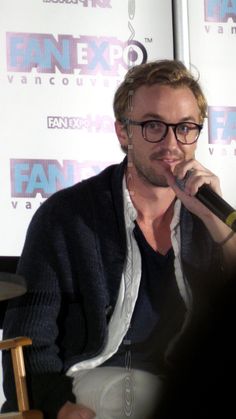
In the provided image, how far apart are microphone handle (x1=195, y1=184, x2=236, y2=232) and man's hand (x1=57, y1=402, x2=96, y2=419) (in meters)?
0.25

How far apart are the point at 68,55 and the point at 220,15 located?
426 millimetres

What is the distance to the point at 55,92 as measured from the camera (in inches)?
69.7

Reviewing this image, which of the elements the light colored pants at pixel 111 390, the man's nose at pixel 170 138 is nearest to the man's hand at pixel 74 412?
the light colored pants at pixel 111 390

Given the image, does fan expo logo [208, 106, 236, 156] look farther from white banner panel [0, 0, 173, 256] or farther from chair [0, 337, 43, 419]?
chair [0, 337, 43, 419]

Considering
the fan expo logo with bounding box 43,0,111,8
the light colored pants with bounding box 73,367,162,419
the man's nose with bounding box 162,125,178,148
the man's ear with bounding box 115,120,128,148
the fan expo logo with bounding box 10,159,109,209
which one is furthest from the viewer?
the fan expo logo with bounding box 43,0,111,8

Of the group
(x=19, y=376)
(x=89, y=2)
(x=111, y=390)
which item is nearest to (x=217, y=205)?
(x=111, y=390)

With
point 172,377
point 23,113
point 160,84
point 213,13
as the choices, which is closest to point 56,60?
point 23,113

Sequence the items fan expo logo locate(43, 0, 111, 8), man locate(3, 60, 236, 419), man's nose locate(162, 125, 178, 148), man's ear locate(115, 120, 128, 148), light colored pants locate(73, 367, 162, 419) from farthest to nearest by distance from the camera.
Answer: fan expo logo locate(43, 0, 111, 8)
man's ear locate(115, 120, 128, 148)
man's nose locate(162, 125, 178, 148)
man locate(3, 60, 236, 419)
light colored pants locate(73, 367, 162, 419)

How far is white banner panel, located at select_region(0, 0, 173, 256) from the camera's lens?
1685 millimetres

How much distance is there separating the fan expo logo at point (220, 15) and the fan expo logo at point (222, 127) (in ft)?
0.71

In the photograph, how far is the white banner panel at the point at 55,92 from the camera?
168cm

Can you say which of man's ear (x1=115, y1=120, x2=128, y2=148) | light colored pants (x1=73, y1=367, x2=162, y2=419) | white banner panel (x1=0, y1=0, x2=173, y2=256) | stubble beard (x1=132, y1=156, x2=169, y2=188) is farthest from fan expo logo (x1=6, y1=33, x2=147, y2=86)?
light colored pants (x1=73, y1=367, x2=162, y2=419)

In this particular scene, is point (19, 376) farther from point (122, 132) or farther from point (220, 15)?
point (220, 15)

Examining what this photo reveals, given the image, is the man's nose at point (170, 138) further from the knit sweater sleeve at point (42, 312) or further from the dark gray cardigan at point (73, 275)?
the knit sweater sleeve at point (42, 312)
